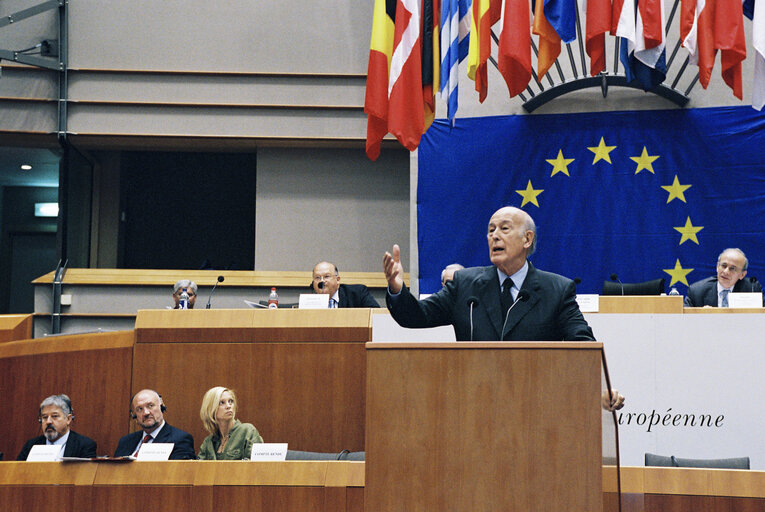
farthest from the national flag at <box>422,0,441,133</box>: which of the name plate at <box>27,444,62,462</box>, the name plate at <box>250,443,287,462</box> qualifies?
the name plate at <box>27,444,62,462</box>

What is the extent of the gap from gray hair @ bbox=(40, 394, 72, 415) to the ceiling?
4.89 metres

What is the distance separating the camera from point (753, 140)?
292 inches

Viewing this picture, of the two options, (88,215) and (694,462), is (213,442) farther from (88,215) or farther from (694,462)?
(88,215)

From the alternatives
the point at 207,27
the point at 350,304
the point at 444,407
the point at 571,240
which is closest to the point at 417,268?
the point at 571,240

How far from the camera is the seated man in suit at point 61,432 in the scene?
16.5 feet

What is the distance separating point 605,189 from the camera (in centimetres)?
766

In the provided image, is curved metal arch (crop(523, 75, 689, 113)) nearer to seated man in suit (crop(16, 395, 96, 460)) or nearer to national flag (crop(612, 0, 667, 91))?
national flag (crop(612, 0, 667, 91))

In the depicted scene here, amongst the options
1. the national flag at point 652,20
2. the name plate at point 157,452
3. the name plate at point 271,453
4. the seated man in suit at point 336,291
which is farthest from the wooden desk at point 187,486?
the national flag at point 652,20

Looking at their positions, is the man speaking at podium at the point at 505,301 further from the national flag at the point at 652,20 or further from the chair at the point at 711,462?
the national flag at the point at 652,20

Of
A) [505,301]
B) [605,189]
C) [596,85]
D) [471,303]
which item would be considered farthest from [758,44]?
[471,303]

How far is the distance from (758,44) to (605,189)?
1.76 m

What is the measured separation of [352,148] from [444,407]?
22.1 ft

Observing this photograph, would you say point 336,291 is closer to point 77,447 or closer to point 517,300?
point 77,447

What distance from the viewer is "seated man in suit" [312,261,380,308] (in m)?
→ 6.09
